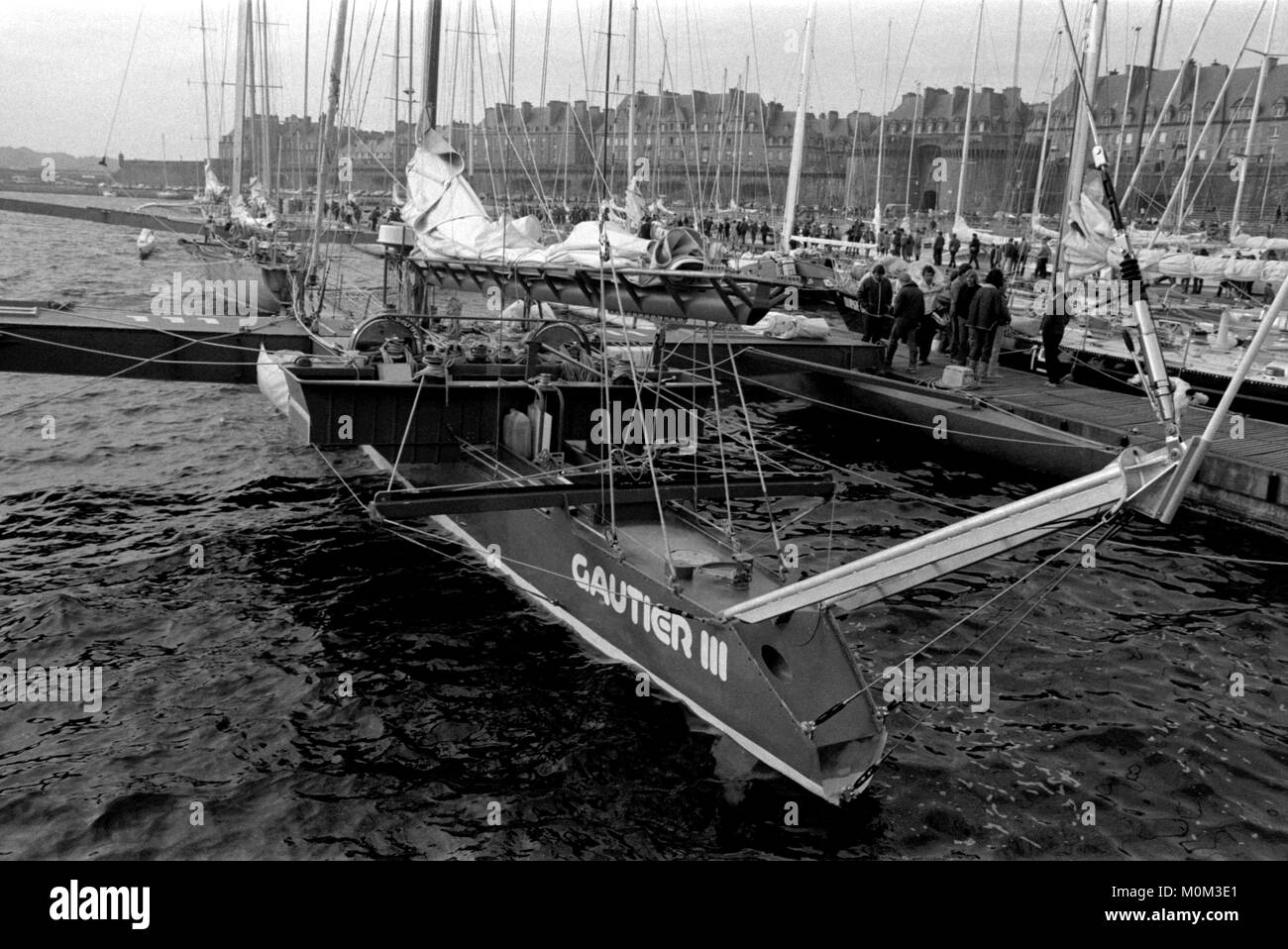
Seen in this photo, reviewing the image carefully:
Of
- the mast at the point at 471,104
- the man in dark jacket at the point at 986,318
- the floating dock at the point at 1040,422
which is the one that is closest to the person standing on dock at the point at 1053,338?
the floating dock at the point at 1040,422

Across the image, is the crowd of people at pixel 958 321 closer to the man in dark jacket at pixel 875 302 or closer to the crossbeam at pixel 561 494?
the man in dark jacket at pixel 875 302

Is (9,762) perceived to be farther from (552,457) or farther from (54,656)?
(552,457)

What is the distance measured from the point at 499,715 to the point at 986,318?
15132mm

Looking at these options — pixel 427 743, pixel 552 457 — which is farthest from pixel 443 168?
pixel 427 743

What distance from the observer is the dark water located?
8688mm

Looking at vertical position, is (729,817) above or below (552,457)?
below

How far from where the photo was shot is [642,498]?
36.4 feet

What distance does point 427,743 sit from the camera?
9.91 m

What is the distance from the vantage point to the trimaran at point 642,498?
22.4 ft

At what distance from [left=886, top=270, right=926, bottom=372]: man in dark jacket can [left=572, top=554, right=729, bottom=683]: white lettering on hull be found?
14023mm

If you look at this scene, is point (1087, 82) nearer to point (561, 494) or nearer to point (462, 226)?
point (462, 226)

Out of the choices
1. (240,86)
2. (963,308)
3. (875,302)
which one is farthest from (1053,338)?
(240,86)

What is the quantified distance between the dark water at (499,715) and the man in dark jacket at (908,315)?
7.27 metres

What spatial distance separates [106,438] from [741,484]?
50.6ft
